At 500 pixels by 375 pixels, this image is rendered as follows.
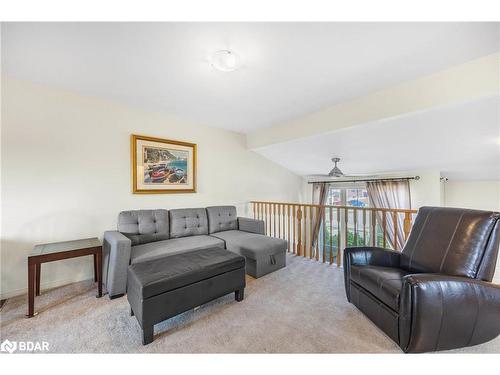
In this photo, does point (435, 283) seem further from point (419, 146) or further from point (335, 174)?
point (335, 174)

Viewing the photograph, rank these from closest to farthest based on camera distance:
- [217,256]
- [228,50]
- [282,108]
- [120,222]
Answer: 1. [228,50]
2. [217,256]
3. [120,222]
4. [282,108]

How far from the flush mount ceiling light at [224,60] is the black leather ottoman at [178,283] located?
1693 mm

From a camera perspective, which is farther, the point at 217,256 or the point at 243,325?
the point at 217,256

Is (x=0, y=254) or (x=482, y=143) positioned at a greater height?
(x=482, y=143)

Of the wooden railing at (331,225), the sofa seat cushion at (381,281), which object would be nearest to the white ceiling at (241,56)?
the wooden railing at (331,225)

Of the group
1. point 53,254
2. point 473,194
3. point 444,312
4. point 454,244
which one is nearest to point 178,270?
point 53,254

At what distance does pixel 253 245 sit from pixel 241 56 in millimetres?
2016

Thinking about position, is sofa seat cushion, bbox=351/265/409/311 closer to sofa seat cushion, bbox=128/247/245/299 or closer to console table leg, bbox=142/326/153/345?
sofa seat cushion, bbox=128/247/245/299

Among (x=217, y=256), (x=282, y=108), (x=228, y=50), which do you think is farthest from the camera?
(x=282, y=108)

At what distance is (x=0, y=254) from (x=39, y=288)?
488 mm

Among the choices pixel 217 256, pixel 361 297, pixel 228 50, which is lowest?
pixel 361 297

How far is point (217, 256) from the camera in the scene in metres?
1.96
